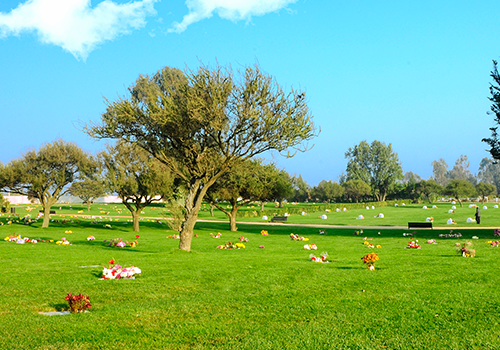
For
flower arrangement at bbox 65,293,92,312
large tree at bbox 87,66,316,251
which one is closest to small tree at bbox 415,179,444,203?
large tree at bbox 87,66,316,251

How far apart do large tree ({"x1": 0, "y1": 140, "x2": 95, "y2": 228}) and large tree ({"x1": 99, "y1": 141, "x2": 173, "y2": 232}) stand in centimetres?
198

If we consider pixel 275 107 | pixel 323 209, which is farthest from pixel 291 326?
pixel 323 209

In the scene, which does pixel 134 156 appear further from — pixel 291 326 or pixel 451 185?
pixel 451 185

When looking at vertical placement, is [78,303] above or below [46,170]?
below

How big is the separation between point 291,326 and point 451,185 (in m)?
104

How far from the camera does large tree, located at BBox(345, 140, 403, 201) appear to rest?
418ft

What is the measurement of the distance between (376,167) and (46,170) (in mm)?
111279

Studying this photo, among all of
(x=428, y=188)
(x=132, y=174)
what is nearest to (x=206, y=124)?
(x=132, y=174)

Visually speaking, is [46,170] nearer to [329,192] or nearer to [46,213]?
[46,213]

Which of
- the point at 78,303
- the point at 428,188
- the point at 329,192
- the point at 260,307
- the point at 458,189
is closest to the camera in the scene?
the point at 78,303

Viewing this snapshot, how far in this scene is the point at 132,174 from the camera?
37.8 m

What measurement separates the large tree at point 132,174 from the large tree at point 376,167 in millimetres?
99879

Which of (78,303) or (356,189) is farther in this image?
(356,189)

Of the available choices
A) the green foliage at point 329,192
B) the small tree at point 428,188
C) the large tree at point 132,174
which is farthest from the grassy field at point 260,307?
the small tree at point 428,188
